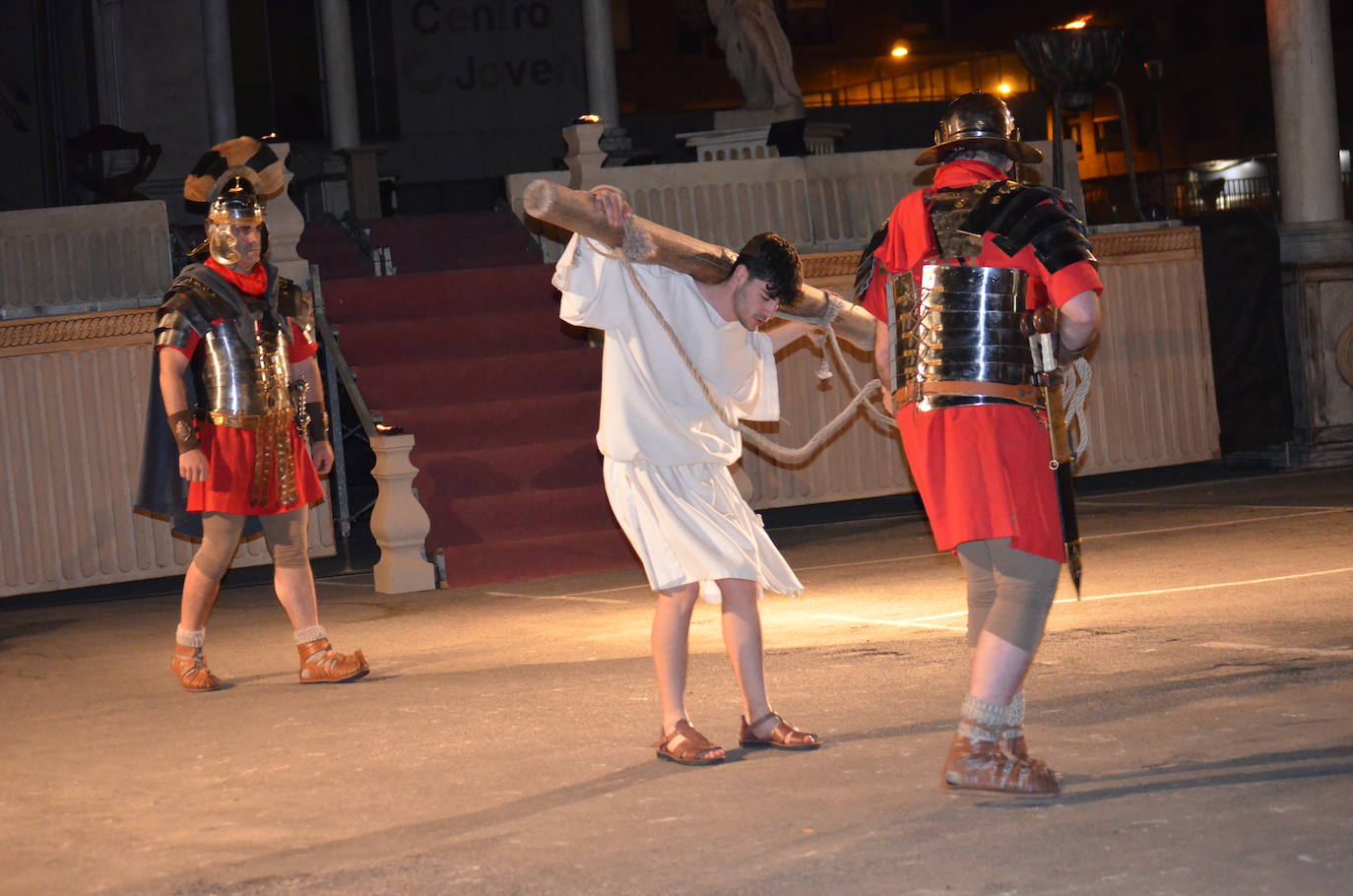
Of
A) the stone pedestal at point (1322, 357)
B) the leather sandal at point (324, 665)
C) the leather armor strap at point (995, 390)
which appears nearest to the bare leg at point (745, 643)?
the leather armor strap at point (995, 390)

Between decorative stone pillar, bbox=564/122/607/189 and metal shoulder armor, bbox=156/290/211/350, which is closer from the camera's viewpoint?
metal shoulder armor, bbox=156/290/211/350

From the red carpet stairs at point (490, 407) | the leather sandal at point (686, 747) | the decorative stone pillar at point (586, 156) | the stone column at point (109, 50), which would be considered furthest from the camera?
the stone column at point (109, 50)

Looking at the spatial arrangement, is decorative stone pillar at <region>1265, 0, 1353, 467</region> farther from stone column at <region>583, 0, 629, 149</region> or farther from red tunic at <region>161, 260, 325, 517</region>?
red tunic at <region>161, 260, 325, 517</region>

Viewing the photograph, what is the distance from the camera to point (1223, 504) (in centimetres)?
1139

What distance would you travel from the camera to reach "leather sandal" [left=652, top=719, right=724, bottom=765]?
5.04 m

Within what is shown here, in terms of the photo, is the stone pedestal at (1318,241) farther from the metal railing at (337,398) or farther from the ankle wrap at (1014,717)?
the ankle wrap at (1014,717)

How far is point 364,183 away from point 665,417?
10.9 m

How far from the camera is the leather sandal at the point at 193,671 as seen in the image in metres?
6.96

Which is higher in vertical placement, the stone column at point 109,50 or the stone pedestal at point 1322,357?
the stone column at point 109,50

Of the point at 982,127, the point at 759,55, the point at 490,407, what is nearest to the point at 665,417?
the point at 982,127

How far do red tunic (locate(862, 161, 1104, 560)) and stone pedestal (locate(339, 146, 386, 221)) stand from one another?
36.9ft

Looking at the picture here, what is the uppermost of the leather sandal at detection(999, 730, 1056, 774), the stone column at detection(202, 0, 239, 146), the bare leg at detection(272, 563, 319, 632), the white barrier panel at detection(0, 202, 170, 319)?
the stone column at detection(202, 0, 239, 146)

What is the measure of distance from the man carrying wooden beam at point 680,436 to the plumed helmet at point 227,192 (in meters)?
2.34

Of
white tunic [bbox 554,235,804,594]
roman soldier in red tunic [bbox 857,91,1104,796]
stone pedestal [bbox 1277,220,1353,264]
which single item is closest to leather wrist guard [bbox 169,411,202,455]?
white tunic [bbox 554,235,804,594]
